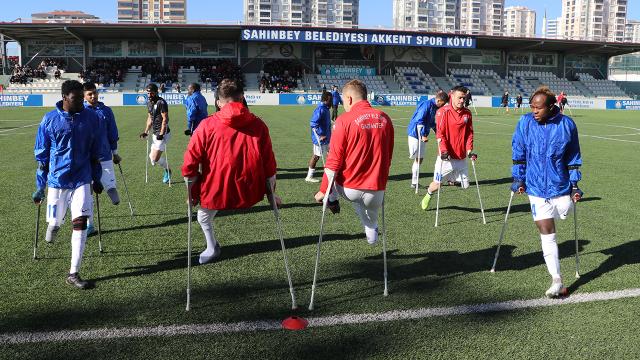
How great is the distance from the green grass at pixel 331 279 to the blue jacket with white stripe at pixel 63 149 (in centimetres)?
110

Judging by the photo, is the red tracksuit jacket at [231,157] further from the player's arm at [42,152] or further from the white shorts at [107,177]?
the white shorts at [107,177]

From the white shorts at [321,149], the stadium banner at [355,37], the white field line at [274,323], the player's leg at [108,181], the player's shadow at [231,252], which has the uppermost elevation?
the stadium banner at [355,37]

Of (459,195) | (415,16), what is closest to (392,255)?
(459,195)

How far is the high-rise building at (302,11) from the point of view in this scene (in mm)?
170875

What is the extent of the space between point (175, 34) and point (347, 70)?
61.7 ft

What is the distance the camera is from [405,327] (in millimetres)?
4840

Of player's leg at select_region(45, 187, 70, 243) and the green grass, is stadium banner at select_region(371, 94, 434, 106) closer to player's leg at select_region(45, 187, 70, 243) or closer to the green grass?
the green grass

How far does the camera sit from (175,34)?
56156 mm

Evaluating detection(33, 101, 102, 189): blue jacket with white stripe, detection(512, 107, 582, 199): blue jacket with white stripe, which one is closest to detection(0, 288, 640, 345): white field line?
detection(512, 107, 582, 199): blue jacket with white stripe

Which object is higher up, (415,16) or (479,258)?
(415,16)

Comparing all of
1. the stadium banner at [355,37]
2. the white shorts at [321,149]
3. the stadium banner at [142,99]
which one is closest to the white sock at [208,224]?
the white shorts at [321,149]

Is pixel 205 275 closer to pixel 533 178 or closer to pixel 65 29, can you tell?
pixel 533 178

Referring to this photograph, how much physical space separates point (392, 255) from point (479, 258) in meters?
1.07

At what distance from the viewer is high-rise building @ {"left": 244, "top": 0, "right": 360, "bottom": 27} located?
6727 inches
